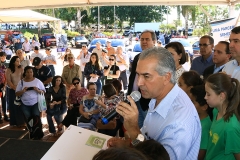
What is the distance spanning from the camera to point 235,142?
1.76m

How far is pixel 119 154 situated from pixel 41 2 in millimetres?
5336

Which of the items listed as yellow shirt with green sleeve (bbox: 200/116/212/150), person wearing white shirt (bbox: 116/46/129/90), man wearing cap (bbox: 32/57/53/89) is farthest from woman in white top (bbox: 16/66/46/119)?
yellow shirt with green sleeve (bbox: 200/116/212/150)

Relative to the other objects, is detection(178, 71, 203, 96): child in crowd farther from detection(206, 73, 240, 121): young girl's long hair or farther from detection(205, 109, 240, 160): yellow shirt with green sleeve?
detection(205, 109, 240, 160): yellow shirt with green sleeve

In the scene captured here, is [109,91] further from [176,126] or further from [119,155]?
[119,155]

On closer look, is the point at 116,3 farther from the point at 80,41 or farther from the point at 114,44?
the point at 80,41

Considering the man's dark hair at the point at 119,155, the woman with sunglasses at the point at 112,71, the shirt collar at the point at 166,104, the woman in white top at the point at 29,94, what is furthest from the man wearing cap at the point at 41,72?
the man's dark hair at the point at 119,155

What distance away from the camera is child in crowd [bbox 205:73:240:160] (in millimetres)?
1778

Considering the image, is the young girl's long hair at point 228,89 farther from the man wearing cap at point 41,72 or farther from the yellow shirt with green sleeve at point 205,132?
the man wearing cap at point 41,72

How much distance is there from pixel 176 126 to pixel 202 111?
1.10 metres

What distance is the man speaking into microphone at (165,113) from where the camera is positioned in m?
1.28

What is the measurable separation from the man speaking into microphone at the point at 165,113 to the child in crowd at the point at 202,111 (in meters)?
0.68

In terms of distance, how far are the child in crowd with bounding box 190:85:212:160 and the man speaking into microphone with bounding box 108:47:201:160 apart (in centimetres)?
68

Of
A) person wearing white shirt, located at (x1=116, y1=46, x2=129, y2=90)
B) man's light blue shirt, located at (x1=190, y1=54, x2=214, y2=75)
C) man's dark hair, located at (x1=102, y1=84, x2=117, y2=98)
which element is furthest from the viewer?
person wearing white shirt, located at (x1=116, y1=46, x2=129, y2=90)

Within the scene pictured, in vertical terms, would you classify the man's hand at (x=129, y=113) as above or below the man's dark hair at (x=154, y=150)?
above
